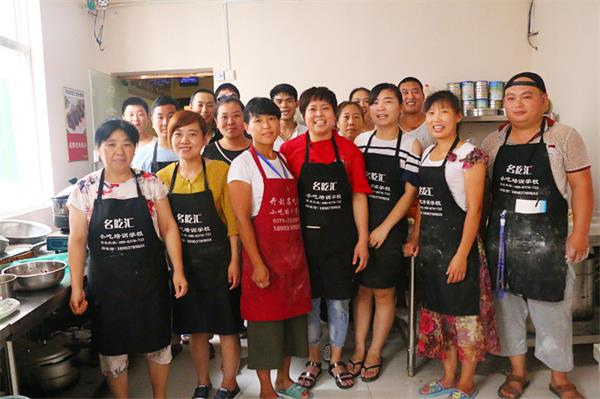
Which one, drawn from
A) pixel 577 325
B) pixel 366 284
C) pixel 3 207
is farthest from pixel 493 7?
pixel 3 207

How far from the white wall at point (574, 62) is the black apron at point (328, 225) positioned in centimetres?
183

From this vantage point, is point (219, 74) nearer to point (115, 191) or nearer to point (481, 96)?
point (481, 96)

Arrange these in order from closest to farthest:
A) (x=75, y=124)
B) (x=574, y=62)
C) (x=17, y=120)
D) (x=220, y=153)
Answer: (x=220, y=153) < (x=574, y=62) < (x=17, y=120) < (x=75, y=124)

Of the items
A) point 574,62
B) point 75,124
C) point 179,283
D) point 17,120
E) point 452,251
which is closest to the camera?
point 179,283

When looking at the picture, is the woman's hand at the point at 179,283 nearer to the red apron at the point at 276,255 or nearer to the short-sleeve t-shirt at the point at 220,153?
the red apron at the point at 276,255

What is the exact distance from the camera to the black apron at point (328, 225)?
6.45 ft

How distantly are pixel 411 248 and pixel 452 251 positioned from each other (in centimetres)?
23

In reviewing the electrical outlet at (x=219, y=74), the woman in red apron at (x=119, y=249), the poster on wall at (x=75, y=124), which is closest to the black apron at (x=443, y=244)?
the woman in red apron at (x=119, y=249)

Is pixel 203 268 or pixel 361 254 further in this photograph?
pixel 361 254

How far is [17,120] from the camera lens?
10.9 ft

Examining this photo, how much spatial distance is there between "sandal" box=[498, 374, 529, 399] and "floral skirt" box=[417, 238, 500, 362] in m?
0.21

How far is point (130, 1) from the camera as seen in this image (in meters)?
3.95

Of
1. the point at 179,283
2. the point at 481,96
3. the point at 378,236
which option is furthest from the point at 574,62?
the point at 179,283

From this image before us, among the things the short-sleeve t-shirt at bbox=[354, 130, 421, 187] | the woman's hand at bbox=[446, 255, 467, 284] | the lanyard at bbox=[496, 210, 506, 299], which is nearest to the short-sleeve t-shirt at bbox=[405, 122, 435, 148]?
the short-sleeve t-shirt at bbox=[354, 130, 421, 187]
